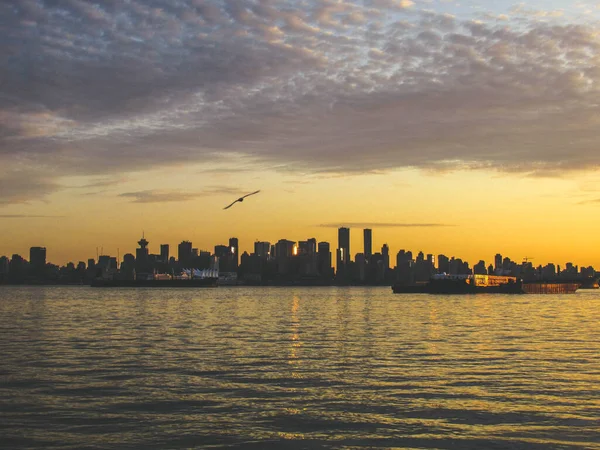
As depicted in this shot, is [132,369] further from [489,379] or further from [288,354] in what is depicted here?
[489,379]

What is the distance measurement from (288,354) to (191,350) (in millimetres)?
7805

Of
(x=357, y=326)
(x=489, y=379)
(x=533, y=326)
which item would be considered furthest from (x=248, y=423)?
(x=533, y=326)

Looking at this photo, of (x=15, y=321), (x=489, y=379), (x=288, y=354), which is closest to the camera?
(x=489, y=379)

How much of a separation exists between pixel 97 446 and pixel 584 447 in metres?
16.4

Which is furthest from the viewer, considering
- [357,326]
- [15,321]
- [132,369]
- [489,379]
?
[15,321]

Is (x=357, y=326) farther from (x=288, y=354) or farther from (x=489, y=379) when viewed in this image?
(x=489, y=379)

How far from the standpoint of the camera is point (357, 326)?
81625 mm

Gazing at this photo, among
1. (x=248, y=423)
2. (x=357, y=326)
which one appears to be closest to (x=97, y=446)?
(x=248, y=423)

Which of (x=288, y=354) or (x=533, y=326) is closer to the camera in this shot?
(x=288, y=354)

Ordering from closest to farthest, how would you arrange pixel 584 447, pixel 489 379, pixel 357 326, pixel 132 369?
pixel 584 447, pixel 489 379, pixel 132 369, pixel 357 326

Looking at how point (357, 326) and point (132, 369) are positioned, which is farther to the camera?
point (357, 326)

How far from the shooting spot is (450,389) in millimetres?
35125

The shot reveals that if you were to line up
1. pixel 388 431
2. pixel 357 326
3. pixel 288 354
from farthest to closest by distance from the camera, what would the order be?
1. pixel 357 326
2. pixel 288 354
3. pixel 388 431

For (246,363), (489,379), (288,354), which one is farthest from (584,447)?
(288,354)
